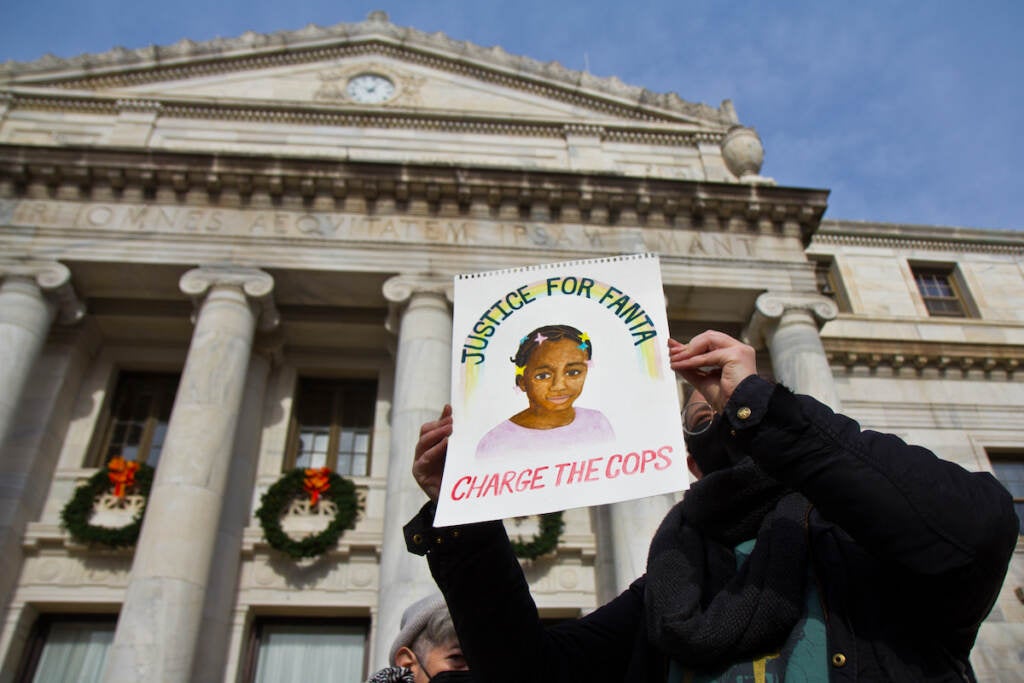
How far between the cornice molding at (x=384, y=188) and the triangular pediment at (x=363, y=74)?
372 centimetres

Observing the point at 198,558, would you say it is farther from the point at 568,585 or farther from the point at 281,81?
the point at 281,81

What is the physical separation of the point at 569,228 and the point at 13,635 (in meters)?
11.7

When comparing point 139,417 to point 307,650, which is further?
point 139,417

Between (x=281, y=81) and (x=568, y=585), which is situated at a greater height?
(x=281, y=81)

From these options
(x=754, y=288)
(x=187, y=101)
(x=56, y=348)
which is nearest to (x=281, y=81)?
(x=187, y=101)

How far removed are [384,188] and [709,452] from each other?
13.1 m

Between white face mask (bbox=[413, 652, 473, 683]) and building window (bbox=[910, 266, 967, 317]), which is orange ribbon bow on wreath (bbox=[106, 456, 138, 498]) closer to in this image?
white face mask (bbox=[413, 652, 473, 683])

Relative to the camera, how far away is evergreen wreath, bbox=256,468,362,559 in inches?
511

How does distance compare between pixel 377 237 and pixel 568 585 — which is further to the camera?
pixel 377 237

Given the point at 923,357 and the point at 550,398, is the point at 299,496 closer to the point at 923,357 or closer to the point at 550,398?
the point at 550,398

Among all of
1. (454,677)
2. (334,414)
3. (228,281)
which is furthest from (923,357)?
(454,677)

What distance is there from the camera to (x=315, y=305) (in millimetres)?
15516

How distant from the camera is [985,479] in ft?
6.95

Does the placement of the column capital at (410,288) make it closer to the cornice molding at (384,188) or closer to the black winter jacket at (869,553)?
the cornice molding at (384,188)
